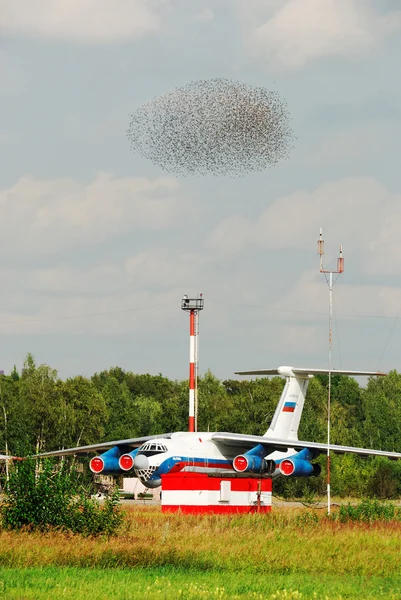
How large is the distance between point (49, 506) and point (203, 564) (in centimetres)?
542

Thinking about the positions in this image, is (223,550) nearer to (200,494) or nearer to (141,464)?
(200,494)

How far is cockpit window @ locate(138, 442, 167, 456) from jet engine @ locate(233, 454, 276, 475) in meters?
3.63

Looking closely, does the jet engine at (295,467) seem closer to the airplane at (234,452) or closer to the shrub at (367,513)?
the airplane at (234,452)

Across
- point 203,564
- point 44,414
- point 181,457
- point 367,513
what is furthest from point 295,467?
point 44,414

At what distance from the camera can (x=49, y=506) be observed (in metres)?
22.7

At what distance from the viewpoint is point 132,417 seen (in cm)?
8769

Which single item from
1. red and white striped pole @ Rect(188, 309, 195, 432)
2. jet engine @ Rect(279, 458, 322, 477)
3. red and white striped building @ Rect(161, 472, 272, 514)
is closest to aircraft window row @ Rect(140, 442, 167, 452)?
Answer: red and white striped building @ Rect(161, 472, 272, 514)

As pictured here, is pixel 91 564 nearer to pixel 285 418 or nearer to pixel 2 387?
pixel 285 418

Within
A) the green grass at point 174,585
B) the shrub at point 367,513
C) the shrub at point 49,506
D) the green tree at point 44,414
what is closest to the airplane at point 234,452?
the shrub at point 367,513

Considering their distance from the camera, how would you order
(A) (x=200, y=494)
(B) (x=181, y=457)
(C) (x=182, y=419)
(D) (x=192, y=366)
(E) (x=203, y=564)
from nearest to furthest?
(E) (x=203, y=564)
(A) (x=200, y=494)
(B) (x=181, y=457)
(D) (x=192, y=366)
(C) (x=182, y=419)

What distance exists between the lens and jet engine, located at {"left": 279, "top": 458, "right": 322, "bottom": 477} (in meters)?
41.8

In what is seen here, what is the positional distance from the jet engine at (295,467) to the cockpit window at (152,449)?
5541mm

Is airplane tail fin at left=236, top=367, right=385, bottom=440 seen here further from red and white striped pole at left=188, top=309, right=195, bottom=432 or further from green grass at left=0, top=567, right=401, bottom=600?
green grass at left=0, top=567, right=401, bottom=600

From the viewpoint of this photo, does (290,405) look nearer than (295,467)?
No
